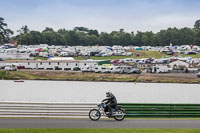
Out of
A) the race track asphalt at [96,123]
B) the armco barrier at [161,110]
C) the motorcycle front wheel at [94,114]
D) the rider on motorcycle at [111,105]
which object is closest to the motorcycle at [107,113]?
the motorcycle front wheel at [94,114]

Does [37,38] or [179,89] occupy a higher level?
[37,38]

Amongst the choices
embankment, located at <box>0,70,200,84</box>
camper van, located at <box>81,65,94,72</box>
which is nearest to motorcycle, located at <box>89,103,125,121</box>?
embankment, located at <box>0,70,200,84</box>

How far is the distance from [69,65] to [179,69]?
2070 centimetres

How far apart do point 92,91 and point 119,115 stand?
39395mm

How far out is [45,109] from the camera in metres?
18.7

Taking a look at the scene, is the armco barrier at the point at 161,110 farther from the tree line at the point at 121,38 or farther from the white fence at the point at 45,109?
the tree line at the point at 121,38

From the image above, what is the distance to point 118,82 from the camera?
205 ft

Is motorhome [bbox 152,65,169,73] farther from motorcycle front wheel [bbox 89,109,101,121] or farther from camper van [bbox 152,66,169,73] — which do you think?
motorcycle front wheel [bbox 89,109,101,121]

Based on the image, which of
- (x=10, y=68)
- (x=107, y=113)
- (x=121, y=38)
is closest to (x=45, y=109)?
(x=107, y=113)

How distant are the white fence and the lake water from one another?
28483 mm

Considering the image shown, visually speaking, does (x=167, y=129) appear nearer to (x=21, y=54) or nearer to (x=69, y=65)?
(x=69, y=65)

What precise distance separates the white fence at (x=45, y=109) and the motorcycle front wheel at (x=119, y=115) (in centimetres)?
139

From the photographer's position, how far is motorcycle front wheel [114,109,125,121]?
59.5 feet

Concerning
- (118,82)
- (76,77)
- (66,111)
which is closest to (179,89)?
(118,82)
